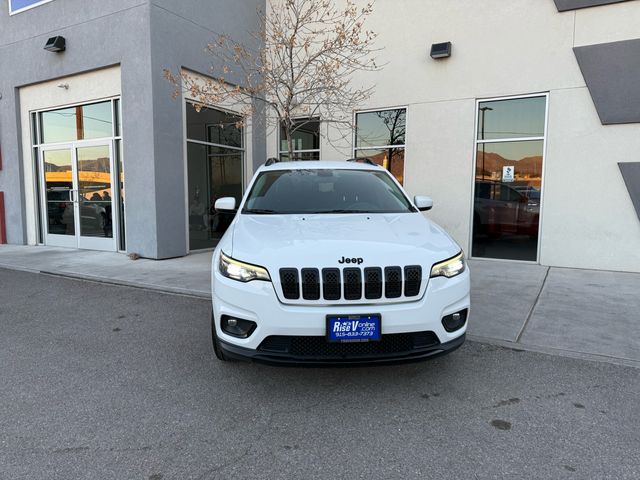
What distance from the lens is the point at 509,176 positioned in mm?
8789

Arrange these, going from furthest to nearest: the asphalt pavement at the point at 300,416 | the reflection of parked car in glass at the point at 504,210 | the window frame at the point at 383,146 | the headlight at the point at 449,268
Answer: the window frame at the point at 383,146, the reflection of parked car in glass at the point at 504,210, the headlight at the point at 449,268, the asphalt pavement at the point at 300,416

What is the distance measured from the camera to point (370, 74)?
990 centimetres

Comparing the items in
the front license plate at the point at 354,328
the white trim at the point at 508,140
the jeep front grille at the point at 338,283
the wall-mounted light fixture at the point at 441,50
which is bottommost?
the front license plate at the point at 354,328

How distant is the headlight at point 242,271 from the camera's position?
2.96 m

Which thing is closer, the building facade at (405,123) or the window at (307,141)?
the building facade at (405,123)

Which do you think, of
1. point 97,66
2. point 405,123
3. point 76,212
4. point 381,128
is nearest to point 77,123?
point 97,66

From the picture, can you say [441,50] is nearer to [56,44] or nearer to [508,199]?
[508,199]

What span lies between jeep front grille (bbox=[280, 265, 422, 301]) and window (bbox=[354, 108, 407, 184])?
717cm

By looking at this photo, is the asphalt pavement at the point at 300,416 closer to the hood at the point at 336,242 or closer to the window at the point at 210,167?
the hood at the point at 336,242

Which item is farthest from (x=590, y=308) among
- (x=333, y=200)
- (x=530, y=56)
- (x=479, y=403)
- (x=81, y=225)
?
(x=81, y=225)

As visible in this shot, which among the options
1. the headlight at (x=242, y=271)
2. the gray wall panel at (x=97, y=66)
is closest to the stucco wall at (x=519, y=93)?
the gray wall panel at (x=97, y=66)

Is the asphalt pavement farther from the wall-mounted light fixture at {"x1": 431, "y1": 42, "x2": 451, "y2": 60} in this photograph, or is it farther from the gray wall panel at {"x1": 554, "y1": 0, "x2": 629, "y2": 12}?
the gray wall panel at {"x1": 554, "y1": 0, "x2": 629, "y2": 12}

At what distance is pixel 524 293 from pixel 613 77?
4.49 meters

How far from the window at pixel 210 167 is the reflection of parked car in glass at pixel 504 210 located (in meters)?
5.41
